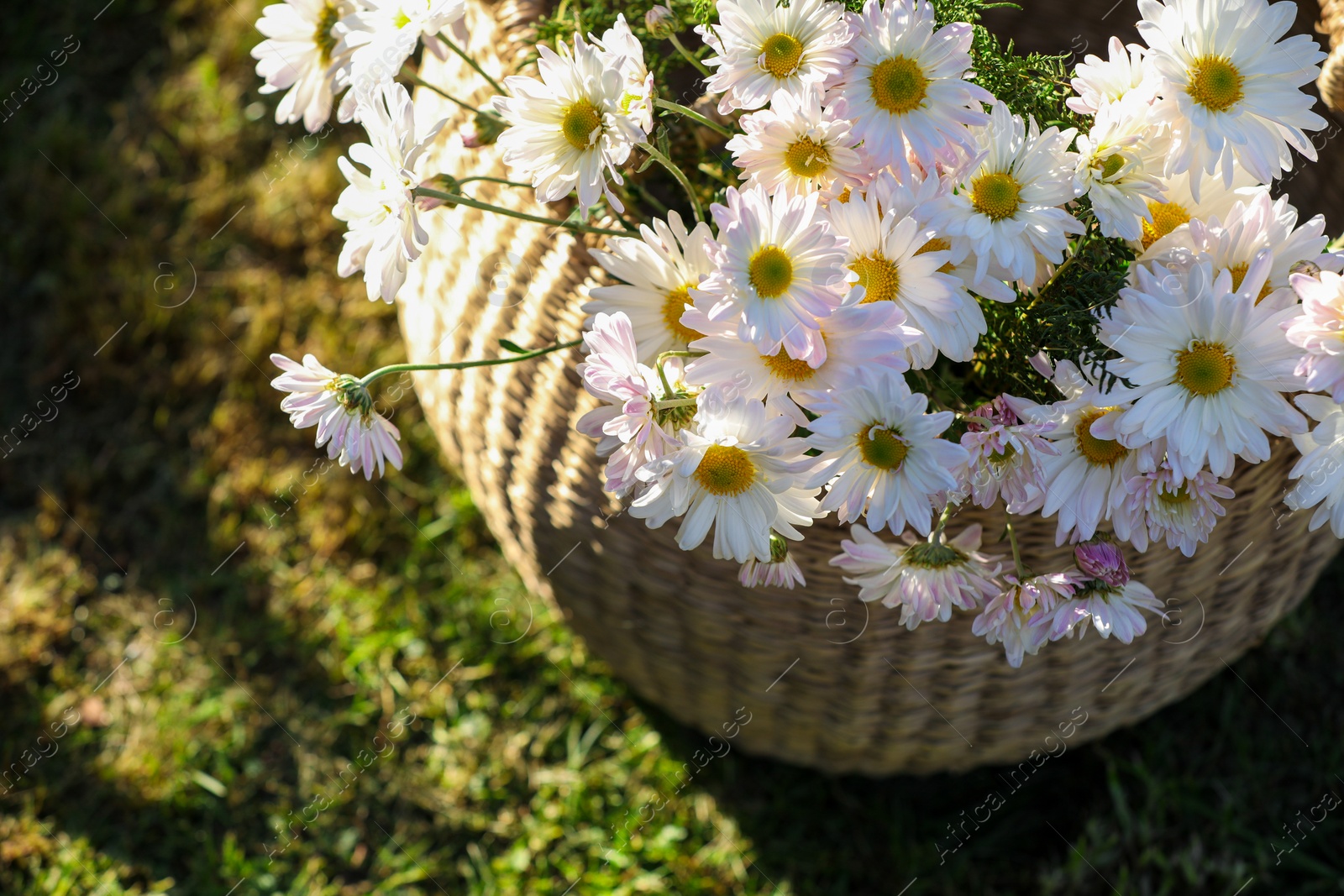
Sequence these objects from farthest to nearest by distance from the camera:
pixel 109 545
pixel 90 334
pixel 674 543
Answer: pixel 90 334 → pixel 109 545 → pixel 674 543

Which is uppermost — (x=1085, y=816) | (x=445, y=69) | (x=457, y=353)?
(x=445, y=69)

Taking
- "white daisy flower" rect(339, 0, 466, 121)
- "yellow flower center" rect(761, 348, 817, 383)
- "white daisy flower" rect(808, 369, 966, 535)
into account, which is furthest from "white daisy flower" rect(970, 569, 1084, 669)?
"white daisy flower" rect(339, 0, 466, 121)

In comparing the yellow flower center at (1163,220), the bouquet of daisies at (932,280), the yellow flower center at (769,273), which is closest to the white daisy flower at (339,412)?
the bouquet of daisies at (932,280)

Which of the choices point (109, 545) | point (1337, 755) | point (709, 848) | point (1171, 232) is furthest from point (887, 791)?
point (109, 545)

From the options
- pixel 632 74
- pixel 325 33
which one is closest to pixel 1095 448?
pixel 632 74

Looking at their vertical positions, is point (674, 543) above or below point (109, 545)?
above

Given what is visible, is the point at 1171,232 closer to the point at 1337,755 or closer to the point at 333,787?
the point at 1337,755

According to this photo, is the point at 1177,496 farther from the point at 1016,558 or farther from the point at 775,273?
the point at 775,273
